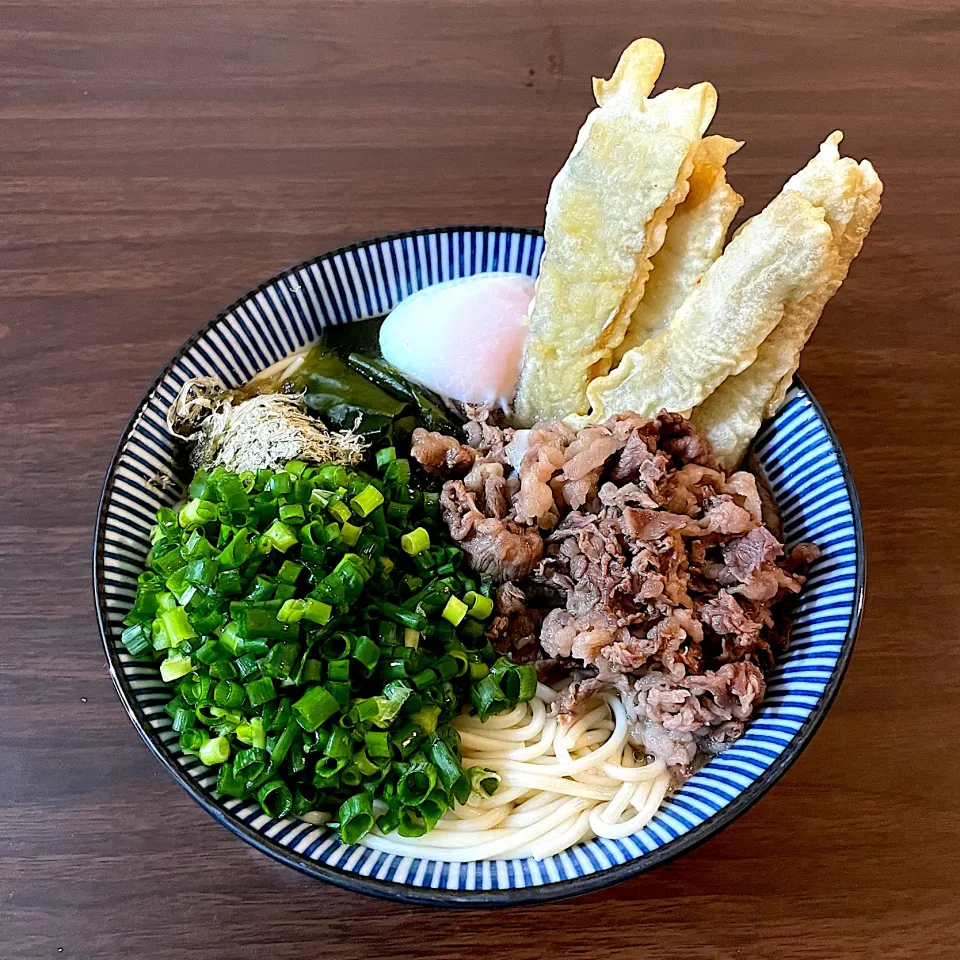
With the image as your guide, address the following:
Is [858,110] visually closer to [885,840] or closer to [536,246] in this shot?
[536,246]

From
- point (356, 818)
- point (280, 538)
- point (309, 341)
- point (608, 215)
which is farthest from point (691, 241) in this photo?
point (356, 818)

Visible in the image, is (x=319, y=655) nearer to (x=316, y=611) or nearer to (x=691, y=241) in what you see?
(x=316, y=611)

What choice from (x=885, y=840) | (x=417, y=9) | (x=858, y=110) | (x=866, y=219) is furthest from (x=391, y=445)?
(x=858, y=110)

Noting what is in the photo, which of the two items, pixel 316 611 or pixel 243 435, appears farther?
pixel 243 435

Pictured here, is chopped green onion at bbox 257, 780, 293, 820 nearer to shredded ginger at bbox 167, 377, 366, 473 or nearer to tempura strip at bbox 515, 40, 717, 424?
shredded ginger at bbox 167, 377, 366, 473

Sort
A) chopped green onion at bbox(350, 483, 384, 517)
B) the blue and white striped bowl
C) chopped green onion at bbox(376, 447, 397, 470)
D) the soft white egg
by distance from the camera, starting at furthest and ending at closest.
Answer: the soft white egg → chopped green onion at bbox(376, 447, 397, 470) → chopped green onion at bbox(350, 483, 384, 517) → the blue and white striped bowl

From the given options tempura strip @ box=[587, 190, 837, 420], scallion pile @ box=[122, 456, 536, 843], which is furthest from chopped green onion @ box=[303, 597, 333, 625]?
tempura strip @ box=[587, 190, 837, 420]
